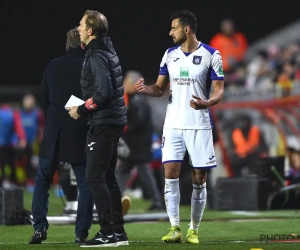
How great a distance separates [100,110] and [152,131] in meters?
6.79

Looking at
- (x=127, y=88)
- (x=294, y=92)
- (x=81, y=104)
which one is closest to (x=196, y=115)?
(x=81, y=104)

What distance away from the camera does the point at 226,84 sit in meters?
21.9

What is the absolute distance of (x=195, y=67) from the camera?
9.63 m

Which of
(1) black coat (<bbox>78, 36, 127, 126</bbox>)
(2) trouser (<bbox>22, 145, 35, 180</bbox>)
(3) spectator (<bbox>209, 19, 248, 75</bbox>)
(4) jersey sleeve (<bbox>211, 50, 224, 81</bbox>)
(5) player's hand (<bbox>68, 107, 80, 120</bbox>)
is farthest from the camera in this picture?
(3) spectator (<bbox>209, 19, 248, 75</bbox>)

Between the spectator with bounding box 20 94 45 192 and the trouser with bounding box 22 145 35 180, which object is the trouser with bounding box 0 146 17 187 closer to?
the spectator with bounding box 20 94 45 192

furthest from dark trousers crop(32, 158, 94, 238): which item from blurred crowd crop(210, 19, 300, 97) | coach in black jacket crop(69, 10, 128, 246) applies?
blurred crowd crop(210, 19, 300, 97)

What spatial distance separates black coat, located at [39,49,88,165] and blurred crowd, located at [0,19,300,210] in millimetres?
5270

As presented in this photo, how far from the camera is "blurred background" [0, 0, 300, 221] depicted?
591 inches

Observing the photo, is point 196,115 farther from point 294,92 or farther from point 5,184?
point 5,184

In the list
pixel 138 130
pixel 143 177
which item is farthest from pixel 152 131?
pixel 143 177

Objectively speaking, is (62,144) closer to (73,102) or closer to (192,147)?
(73,102)

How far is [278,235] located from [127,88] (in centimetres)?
545

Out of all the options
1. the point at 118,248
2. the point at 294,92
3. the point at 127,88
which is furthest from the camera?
the point at 294,92

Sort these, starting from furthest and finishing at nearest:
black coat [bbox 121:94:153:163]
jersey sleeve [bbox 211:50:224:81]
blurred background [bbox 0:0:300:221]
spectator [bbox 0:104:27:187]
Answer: spectator [bbox 0:104:27:187] → black coat [bbox 121:94:153:163] → blurred background [bbox 0:0:300:221] → jersey sleeve [bbox 211:50:224:81]
